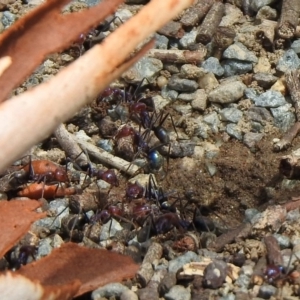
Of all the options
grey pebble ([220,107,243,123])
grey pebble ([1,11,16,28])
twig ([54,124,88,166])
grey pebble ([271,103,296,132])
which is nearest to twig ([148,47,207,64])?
grey pebble ([220,107,243,123])

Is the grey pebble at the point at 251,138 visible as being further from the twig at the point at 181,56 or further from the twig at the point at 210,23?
the twig at the point at 210,23

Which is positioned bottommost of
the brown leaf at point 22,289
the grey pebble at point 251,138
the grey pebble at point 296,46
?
the grey pebble at point 251,138

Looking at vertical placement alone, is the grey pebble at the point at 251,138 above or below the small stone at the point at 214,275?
below

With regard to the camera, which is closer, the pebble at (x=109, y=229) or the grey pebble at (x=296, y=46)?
the pebble at (x=109, y=229)

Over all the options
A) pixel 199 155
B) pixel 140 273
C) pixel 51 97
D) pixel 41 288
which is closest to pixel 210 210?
pixel 199 155

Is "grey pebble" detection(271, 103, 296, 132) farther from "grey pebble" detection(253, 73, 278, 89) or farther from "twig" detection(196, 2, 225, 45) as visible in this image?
"twig" detection(196, 2, 225, 45)

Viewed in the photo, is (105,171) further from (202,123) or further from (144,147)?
(202,123)

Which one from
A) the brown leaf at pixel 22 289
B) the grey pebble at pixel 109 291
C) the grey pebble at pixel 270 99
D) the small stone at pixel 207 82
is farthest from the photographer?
the small stone at pixel 207 82

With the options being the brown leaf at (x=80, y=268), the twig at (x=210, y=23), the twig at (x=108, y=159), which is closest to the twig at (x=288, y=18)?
the twig at (x=210, y=23)
